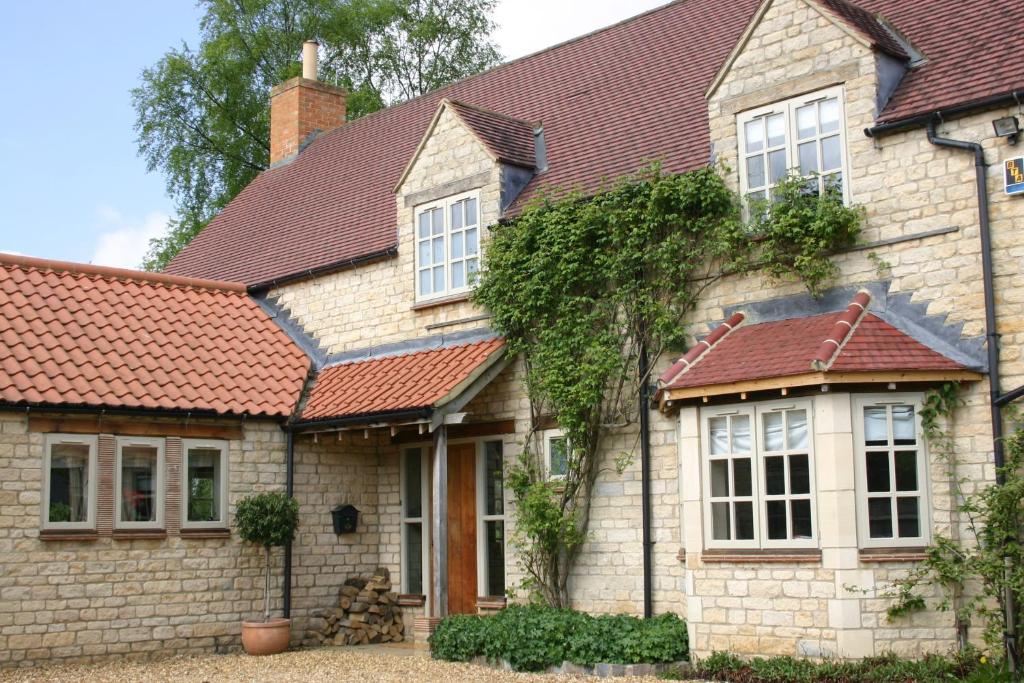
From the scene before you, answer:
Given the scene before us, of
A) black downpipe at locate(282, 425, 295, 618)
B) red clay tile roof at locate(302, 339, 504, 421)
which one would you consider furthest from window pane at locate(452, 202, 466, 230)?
black downpipe at locate(282, 425, 295, 618)

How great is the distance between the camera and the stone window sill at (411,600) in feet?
57.3

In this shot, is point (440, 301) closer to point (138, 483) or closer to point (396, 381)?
point (396, 381)

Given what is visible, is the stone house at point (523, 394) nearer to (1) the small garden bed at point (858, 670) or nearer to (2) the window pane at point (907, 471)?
(2) the window pane at point (907, 471)

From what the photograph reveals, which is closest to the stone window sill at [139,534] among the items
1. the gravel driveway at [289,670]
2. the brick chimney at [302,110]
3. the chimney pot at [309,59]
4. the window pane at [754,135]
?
the gravel driveway at [289,670]

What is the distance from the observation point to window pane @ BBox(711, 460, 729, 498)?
13.1 metres

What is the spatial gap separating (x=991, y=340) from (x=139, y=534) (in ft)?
35.0

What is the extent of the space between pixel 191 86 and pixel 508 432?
23001 mm

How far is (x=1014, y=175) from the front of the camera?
466 inches

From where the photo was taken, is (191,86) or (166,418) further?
(191,86)

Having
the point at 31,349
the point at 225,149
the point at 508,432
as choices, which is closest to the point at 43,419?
the point at 31,349

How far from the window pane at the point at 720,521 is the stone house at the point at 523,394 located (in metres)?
0.04

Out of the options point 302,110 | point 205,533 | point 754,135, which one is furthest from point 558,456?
point 302,110

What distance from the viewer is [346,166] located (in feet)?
75.6

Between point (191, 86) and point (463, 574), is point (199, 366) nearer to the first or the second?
point (463, 574)
